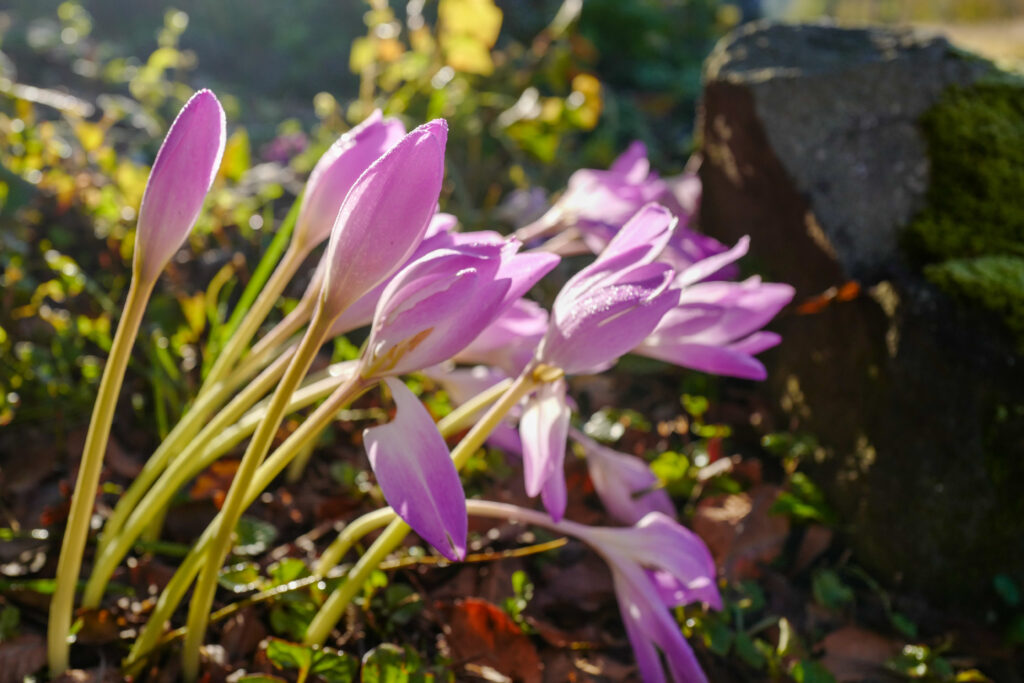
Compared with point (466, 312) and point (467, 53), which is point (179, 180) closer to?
point (466, 312)

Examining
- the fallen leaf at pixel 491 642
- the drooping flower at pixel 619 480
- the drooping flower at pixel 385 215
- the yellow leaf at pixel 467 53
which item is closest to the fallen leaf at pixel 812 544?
the drooping flower at pixel 619 480

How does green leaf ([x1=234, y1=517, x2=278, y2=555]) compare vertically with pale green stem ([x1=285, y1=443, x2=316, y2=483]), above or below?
above

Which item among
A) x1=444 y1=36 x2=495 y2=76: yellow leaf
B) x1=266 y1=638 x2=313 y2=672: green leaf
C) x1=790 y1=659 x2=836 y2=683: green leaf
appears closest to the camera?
x1=266 y1=638 x2=313 y2=672: green leaf

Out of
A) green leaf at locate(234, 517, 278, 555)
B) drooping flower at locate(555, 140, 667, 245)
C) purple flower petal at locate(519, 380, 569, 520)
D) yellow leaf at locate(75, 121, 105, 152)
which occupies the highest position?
yellow leaf at locate(75, 121, 105, 152)

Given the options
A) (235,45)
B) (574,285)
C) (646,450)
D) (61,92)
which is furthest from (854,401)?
(235,45)

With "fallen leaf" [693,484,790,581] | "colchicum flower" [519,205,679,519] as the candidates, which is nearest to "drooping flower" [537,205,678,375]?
"colchicum flower" [519,205,679,519]

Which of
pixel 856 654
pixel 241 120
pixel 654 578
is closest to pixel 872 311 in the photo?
pixel 856 654

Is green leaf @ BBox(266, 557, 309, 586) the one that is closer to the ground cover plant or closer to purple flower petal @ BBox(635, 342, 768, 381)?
the ground cover plant

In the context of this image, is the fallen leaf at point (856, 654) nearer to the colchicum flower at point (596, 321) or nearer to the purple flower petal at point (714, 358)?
the purple flower petal at point (714, 358)
